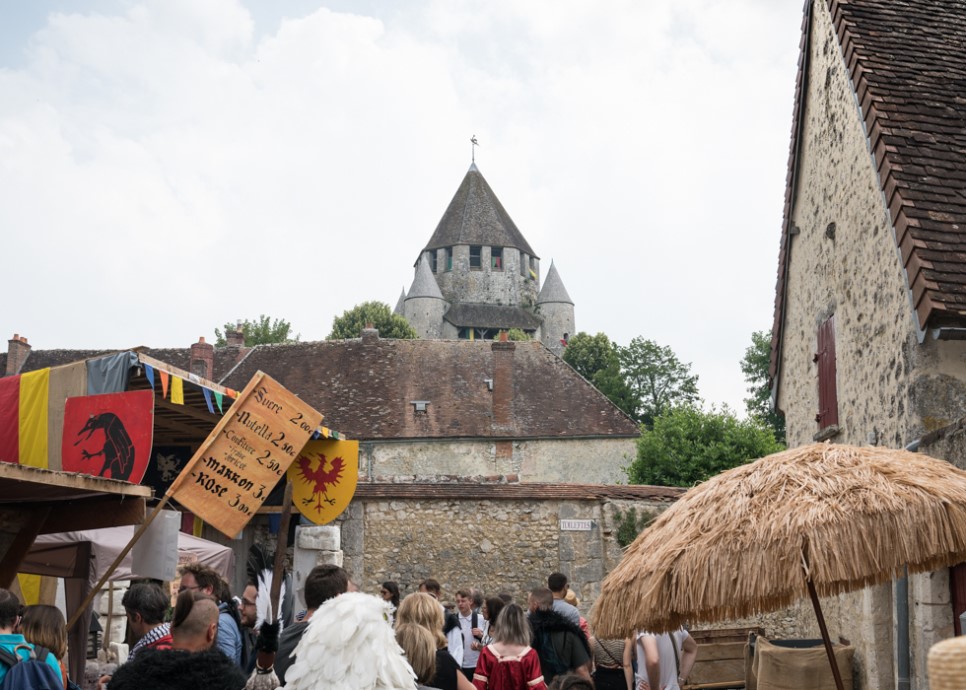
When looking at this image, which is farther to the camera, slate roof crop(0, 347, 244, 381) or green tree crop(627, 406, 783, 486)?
slate roof crop(0, 347, 244, 381)

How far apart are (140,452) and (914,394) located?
600 centimetres

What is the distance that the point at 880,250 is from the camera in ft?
30.0

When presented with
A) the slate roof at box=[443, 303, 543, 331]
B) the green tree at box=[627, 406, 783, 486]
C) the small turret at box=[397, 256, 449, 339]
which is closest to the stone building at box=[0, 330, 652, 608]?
the green tree at box=[627, 406, 783, 486]

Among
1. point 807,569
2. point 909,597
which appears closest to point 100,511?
point 807,569

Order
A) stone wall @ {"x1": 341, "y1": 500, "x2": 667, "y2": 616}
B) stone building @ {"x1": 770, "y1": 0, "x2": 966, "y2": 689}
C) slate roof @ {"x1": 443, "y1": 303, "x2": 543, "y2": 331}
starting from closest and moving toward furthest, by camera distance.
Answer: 1. stone building @ {"x1": 770, "y1": 0, "x2": 966, "y2": 689}
2. stone wall @ {"x1": 341, "y1": 500, "x2": 667, "y2": 616}
3. slate roof @ {"x1": 443, "y1": 303, "x2": 543, "y2": 331}

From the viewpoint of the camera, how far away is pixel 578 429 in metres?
30.7

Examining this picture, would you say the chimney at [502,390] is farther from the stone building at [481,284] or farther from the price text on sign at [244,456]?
the stone building at [481,284]

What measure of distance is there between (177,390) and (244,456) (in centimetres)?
153

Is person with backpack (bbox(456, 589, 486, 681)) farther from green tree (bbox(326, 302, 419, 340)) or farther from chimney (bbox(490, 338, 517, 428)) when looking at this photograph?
green tree (bbox(326, 302, 419, 340))

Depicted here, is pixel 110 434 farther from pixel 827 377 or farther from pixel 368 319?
pixel 368 319

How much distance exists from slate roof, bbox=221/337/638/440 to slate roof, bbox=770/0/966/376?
20888 mm

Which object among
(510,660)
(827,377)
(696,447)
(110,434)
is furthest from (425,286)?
(510,660)

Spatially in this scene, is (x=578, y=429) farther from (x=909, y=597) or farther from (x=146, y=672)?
(x=146, y=672)

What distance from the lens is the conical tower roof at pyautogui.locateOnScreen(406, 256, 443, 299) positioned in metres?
74.8
